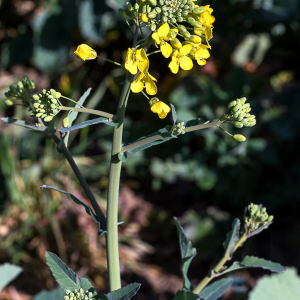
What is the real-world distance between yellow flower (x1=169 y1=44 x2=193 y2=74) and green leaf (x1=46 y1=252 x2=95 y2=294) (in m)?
0.58

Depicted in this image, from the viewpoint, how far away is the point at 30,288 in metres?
2.44

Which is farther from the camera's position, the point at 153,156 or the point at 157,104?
the point at 153,156

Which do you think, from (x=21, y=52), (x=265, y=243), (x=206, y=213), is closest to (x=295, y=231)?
(x=265, y=243)

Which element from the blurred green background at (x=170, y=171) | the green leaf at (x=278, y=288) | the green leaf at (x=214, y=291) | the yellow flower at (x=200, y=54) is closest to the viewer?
the yellow flower at (x=200, y=54)

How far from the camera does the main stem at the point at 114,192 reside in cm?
76

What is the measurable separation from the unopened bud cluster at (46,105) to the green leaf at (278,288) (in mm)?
1204

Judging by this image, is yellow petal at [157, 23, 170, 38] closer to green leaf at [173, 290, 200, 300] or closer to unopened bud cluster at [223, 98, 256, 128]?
unopened bud cluster at [223, 98, 256, 128]

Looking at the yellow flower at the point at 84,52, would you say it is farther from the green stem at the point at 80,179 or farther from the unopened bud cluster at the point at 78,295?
the unopened bud cluster at the point at 78,295

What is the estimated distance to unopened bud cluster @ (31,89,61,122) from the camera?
762mm

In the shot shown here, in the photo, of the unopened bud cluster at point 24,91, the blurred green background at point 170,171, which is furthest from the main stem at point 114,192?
the blurred green background at point 170,171

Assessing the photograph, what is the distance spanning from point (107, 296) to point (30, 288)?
1.95 metres

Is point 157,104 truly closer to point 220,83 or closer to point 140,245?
point 140,245

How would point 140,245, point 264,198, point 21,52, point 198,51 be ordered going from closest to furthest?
1. point 198,51
2. point 264,198
3. point 140,245
4. point 21,52

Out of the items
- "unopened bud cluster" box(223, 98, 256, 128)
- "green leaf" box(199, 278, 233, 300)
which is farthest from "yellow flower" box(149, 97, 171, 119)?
"green leaf" box(199, 278, 233, 300)
